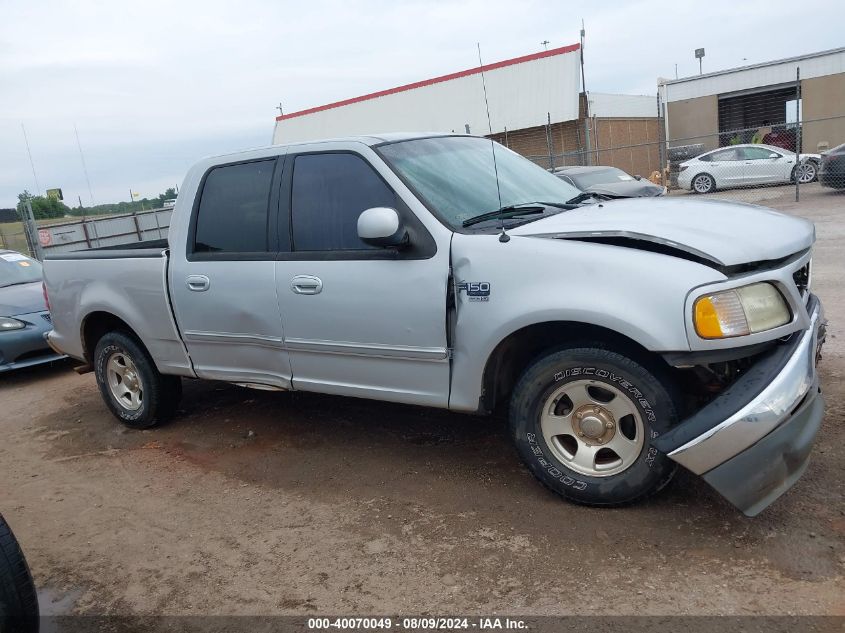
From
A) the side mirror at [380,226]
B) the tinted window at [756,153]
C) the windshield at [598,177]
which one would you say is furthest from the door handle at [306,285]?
the tinted window at [756,153]

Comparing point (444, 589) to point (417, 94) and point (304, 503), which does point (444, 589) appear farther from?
point (417, 94)

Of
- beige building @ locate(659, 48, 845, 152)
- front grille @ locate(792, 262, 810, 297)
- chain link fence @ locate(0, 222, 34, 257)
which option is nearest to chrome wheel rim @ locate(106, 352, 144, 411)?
front grille @ locate(792, 262, 810, 297)

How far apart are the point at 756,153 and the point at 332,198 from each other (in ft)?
60.7

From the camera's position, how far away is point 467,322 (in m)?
3.55

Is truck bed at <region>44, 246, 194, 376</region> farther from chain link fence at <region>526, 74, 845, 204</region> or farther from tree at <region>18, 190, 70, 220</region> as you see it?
tree at <region>18, 190, 70, 220</region>

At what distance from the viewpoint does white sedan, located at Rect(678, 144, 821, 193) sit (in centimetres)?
1914

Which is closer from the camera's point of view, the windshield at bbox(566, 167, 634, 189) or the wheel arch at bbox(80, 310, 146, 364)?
the wheel arch at bbox(80, 310, 146, 364)

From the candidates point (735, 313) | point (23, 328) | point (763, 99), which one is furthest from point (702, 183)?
point (735, 313)

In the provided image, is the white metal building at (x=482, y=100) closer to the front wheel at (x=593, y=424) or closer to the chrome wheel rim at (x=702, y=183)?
the chrome wheel rim at (x=702, y=183)

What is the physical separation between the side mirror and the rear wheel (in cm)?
1892

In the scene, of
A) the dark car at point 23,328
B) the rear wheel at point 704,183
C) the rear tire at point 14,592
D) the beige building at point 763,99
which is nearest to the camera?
the rear tire at point 14,592

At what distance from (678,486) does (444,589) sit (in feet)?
4.54

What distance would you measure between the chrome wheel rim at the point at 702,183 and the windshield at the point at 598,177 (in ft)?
25.9

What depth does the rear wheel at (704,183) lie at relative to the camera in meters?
20.2
